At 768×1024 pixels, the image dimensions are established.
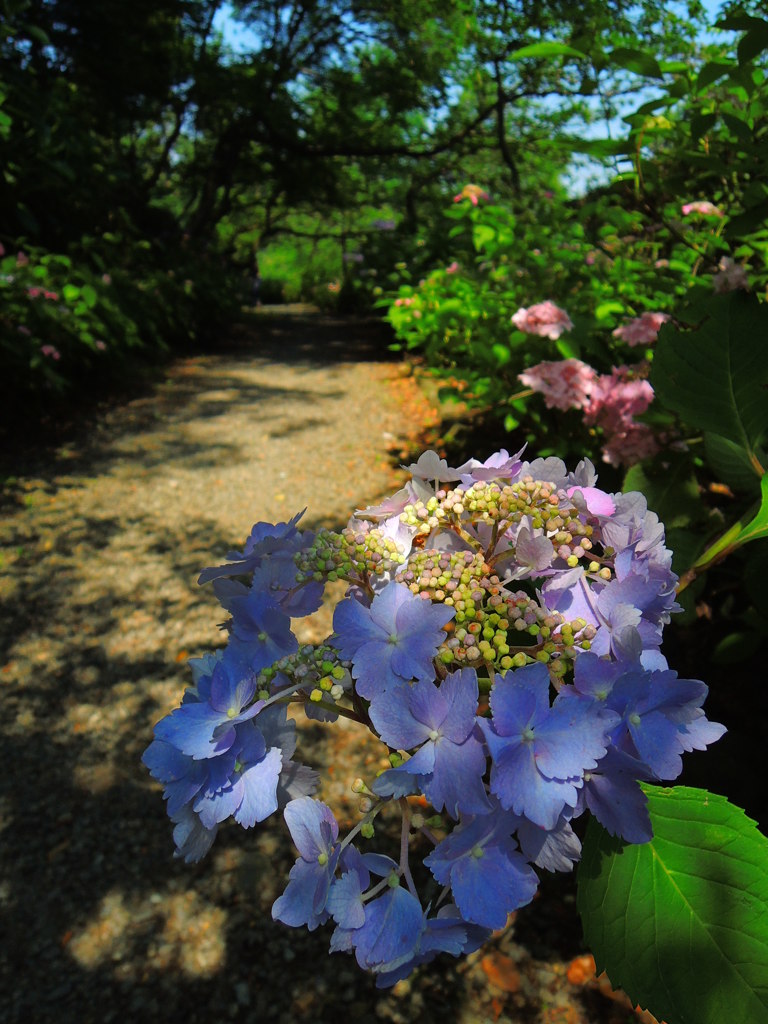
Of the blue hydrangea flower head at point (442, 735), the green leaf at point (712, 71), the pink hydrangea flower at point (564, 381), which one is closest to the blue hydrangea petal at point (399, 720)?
the blue hydrangea flower head at point (442, 735)

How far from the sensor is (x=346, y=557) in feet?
2.38

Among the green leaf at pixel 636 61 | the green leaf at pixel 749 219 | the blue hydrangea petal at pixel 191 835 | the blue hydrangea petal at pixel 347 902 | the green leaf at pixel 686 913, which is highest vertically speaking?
the green leaf at pixel 636 61

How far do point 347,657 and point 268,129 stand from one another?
12.7m

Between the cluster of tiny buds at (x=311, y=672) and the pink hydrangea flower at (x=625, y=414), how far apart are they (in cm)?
181

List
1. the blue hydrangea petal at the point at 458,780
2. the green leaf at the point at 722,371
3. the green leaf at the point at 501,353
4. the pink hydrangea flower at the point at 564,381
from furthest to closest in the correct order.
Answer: the green leaf at the point at 501,353 < the pink hydrangea flower at the point at 564,381 < the green leaf at the point at 722,371 < the blue hydrangea petal at the point at 458,780

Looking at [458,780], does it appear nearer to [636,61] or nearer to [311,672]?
[311,672]

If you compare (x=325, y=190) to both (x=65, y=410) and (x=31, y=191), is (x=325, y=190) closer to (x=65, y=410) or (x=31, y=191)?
(x=31, y=191)

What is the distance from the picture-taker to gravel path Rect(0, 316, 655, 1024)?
1826 millimetres

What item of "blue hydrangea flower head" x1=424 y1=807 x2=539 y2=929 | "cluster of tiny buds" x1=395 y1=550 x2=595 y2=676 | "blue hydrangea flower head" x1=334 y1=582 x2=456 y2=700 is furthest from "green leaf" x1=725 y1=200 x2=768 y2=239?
"blue hydrangea flower head" x1=424 y1=807 x2=539 y2=929

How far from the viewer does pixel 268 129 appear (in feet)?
37.3

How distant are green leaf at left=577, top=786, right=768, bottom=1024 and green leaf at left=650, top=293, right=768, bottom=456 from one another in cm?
59

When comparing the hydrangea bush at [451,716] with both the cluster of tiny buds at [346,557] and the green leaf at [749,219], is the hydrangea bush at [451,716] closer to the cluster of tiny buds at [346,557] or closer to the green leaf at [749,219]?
the cluster of tiny buds at [346,557]

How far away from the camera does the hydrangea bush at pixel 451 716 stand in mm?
564

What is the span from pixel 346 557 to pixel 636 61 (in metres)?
1.34
